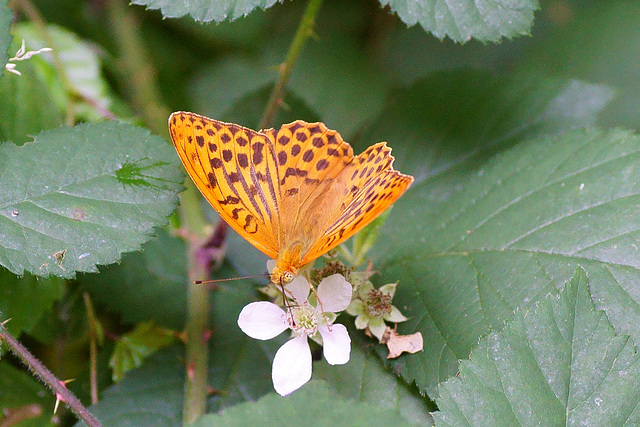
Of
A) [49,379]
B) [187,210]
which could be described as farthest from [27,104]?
[49,379]

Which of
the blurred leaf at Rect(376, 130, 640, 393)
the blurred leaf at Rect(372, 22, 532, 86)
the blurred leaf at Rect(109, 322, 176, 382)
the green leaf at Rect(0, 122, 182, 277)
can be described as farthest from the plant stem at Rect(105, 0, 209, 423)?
the blurred leaf at Rect(372, 22, 532, 86)

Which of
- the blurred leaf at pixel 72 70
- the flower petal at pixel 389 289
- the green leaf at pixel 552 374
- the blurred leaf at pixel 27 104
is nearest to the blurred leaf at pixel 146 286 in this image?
the blurred leaf at pixel 27 104

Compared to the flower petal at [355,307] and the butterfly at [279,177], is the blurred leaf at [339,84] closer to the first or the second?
the butterfly at [279,177]

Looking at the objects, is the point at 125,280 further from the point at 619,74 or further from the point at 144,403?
the point at 619,74

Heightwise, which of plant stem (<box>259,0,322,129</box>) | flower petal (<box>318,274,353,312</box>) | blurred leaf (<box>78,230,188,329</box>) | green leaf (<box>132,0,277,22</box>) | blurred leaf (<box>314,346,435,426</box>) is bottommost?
blurred leaf (<box>78,230,188,329</box>)

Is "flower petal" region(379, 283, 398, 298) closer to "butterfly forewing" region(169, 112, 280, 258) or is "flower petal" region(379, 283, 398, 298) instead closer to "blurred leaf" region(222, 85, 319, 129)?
"butterfly forewing" region(169, 112, 280, 258)

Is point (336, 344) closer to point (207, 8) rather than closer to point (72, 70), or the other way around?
point (207, 8)
